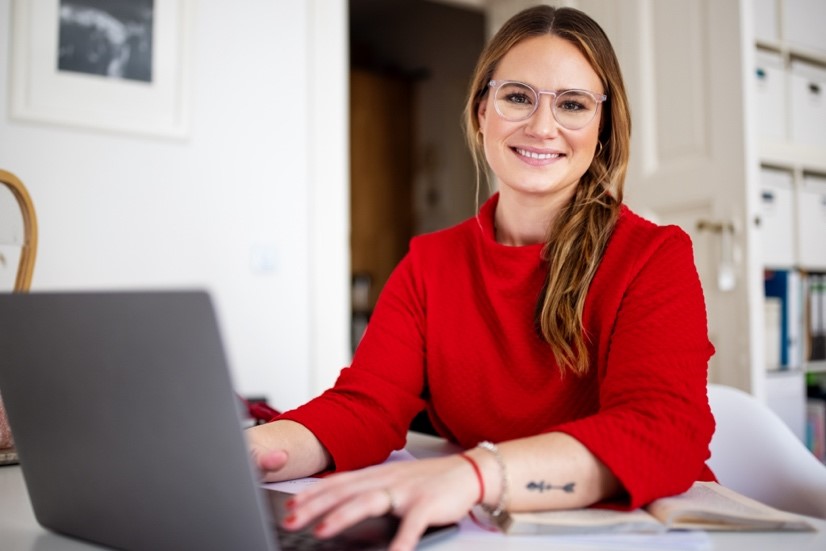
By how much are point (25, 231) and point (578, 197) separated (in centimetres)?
85

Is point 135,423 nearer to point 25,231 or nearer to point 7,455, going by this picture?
point 7,455

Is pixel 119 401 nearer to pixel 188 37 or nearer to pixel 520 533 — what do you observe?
pixel 520 533

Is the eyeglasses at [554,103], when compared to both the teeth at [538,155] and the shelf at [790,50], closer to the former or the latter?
the teeth at [538,155]

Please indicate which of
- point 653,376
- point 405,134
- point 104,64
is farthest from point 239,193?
point 405,134

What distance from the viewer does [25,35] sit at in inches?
93.7

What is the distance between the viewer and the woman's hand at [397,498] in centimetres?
59

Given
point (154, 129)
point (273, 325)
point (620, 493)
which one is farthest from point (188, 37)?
point (620, 493)

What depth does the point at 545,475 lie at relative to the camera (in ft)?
2.27

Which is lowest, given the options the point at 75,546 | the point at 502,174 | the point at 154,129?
the point at 75,546

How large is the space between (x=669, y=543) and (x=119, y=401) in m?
0.46

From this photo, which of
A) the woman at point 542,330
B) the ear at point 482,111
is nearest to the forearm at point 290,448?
the woman at point 542,330

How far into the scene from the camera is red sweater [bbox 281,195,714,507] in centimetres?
76

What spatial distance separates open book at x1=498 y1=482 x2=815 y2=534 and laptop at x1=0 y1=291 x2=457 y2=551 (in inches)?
2.7

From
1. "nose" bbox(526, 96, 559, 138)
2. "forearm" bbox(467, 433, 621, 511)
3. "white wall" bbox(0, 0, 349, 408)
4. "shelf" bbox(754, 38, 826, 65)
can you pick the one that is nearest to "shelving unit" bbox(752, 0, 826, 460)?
"shelf" bbox(754, 38, 826, 65)
